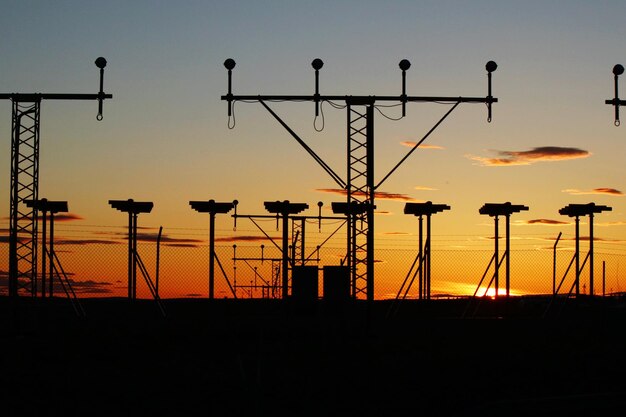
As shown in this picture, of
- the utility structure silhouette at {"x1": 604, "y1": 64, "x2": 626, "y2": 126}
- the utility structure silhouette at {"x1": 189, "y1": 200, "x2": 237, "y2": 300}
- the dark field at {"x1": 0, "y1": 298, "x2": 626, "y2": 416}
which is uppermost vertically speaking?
the utility structure silhouette at {"x1": 604, "y1": 64, "x2": 626, "y2": 126}

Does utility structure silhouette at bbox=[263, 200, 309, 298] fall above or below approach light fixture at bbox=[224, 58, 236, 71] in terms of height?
below

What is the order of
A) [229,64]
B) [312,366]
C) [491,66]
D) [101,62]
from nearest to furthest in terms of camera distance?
[312,366], [101,62], [229,64], [491,66]

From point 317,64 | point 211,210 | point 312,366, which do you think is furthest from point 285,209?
point 312,366

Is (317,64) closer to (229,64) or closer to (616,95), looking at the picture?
(229,64)

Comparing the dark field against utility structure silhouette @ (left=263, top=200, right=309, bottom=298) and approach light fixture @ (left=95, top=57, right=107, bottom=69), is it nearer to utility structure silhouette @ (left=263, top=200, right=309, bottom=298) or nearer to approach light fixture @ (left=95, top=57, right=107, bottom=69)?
utility structure silhouette @ (left=263, top=200, right=309, bottom=298)

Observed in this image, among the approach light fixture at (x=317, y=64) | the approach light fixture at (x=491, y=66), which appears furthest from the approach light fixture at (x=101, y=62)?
the approach light fixture at (x=491, y=66)

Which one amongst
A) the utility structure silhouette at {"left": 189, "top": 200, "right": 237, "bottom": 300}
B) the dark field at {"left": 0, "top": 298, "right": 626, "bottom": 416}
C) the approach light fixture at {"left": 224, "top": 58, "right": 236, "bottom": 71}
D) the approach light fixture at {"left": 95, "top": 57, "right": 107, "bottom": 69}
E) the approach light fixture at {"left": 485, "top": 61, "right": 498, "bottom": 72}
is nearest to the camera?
the dark field at {"left": 0, "top": 298, "right": 626, "bottom": 416}

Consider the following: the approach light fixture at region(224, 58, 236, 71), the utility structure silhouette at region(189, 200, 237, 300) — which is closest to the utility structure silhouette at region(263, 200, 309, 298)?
the utility structure silhouette at region(189, 200, 237, 300)

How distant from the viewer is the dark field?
1747 centimetres

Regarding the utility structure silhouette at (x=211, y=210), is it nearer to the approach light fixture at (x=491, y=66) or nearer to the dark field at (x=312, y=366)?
the dark field at (x=312, y=366)

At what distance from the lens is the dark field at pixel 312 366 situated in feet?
57.3

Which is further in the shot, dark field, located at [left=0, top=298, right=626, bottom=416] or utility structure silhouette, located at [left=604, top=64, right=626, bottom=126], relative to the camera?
utility structure silhouette, located at [left=604, top=64, right=626, bottom=126]

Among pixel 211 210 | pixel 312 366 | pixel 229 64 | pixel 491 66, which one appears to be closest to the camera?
pixel 312 366

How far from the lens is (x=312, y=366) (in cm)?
2302
